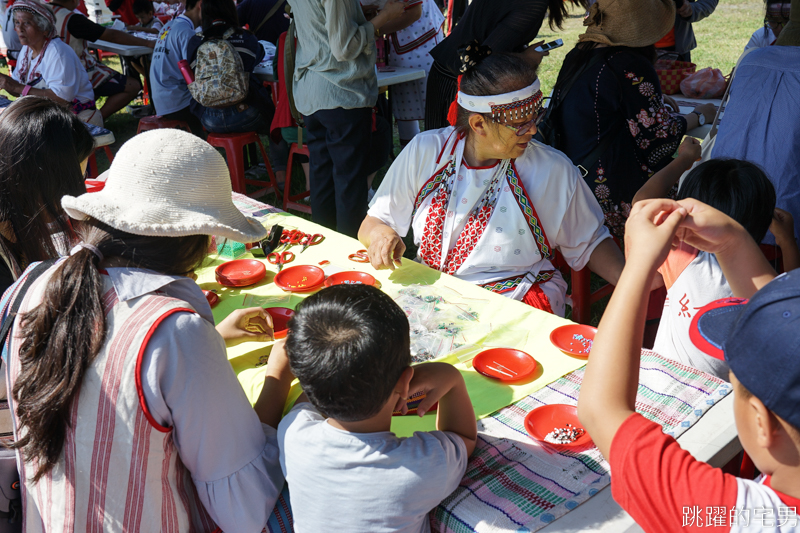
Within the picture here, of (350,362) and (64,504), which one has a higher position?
(350,362)

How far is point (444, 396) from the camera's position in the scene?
1450 millimetres

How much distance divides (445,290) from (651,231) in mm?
1161

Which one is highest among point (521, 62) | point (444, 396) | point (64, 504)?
point (521, 62)

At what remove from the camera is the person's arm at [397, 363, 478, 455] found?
55.7 inches

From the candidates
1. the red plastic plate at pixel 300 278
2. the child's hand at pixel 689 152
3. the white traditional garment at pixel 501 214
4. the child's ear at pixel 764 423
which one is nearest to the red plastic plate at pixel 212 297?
the red plastic plate at pixel 300 278

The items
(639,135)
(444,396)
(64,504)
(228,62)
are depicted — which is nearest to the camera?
(64,504)

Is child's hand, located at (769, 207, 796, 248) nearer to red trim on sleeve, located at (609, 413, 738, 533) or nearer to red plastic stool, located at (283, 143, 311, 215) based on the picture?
red trim on sleeve, located at (609, 413, 738, 533)

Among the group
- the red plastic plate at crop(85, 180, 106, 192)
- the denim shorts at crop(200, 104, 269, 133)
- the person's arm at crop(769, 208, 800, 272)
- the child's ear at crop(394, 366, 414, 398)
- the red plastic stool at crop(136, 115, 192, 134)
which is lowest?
the red plastic stool at crop(136, 115, 192, 134)

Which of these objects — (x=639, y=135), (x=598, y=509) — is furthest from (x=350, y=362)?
(x=639, y=135)

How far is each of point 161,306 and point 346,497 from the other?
1.78 feet

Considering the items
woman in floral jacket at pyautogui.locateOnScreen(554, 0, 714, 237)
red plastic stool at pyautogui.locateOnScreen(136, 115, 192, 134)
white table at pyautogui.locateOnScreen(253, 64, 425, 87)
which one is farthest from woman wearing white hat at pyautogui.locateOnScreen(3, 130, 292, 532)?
red plastic stool at pyautogui.locateOnScreen(136, 115, 192, 134)

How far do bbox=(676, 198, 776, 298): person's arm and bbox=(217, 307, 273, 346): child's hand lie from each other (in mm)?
1227

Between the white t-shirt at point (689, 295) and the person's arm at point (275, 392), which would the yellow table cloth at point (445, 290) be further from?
the white t-shirt at point (689, 295)

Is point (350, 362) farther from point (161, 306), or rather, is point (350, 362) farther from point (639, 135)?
point (639, 135)
